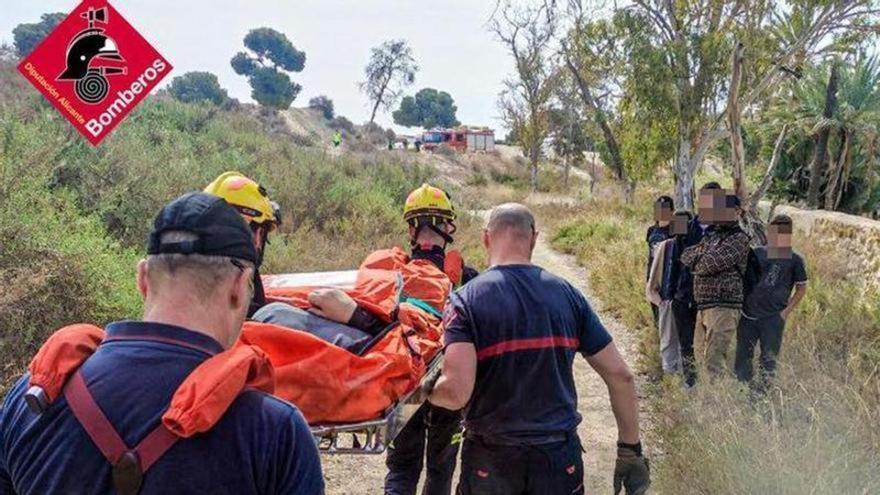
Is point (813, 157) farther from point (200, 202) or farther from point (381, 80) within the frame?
point (381, 80)

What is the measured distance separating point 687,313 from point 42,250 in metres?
5.00

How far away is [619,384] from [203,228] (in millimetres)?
1786

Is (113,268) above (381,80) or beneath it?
beneath

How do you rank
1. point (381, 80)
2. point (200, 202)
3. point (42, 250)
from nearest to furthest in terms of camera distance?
point (200, 202) → point (42, 250) → point (381, 80)

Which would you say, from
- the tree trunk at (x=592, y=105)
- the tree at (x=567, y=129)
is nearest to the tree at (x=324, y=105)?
the tree at (x=567, y=129)

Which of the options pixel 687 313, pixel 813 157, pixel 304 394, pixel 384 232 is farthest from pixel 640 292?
pixel 813 157

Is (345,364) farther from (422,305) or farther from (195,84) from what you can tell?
(195,84)

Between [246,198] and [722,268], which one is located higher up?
[246,198]

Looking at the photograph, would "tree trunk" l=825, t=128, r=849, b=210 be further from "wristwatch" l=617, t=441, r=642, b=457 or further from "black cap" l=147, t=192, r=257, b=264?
"black cap" l=147, t=192, r=257, b=264

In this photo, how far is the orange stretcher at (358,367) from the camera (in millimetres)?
2094

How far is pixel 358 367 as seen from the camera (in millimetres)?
2195

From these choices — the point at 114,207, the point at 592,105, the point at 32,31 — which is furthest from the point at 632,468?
the point at 32,31

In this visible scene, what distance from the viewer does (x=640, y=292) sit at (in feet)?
28.2

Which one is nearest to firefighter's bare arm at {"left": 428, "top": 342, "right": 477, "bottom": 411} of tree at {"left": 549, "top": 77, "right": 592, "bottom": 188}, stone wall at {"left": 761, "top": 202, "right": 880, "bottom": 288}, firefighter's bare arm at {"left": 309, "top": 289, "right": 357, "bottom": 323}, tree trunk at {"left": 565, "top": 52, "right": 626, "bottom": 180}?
firefighter's bare arm at {"left": 309, "top": 289, "right": 357, "bottom": 323}
